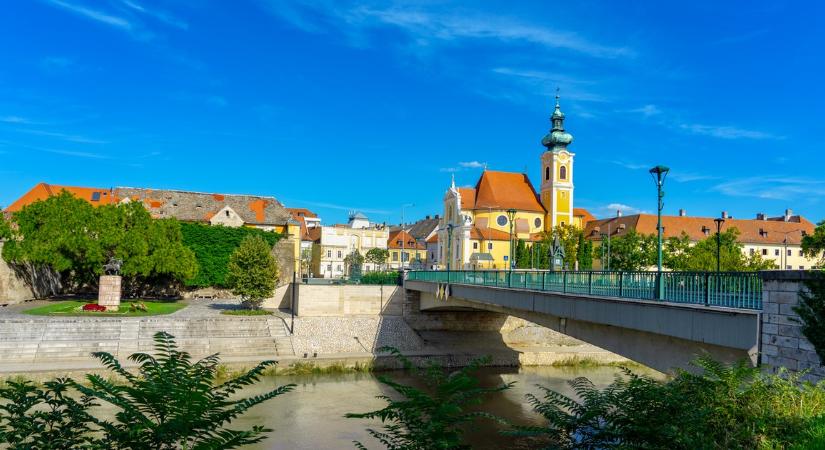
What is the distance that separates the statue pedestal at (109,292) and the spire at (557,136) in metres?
62.0

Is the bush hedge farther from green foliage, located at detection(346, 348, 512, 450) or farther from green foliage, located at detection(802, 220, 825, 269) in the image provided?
green foliage, located at detection(346, 348, 512, 450)

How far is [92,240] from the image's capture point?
41156mm

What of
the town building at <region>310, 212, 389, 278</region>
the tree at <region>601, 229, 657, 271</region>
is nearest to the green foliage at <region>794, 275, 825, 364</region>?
the tree at <region>601, 229, 657, 271</region>

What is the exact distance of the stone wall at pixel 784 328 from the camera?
35.5 ft

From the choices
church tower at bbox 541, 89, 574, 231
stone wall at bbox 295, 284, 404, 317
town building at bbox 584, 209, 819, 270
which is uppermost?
church tower at bbox 541, 89, 574, 231

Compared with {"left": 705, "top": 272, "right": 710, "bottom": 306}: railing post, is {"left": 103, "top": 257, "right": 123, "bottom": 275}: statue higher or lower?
lower

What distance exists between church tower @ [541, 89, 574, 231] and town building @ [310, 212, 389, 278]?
27728 mm

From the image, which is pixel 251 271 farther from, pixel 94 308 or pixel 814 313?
pixel 814 313

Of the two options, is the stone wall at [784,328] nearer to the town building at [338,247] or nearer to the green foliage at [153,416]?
the green foliage at [153,416]

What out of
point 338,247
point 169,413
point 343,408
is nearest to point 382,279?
point 343,408

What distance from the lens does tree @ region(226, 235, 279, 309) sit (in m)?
40.3

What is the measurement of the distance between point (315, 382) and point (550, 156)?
61.7 meters

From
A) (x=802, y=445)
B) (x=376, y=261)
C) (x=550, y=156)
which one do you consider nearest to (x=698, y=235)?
(x=550, y=156)

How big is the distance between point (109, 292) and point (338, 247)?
192 feet
